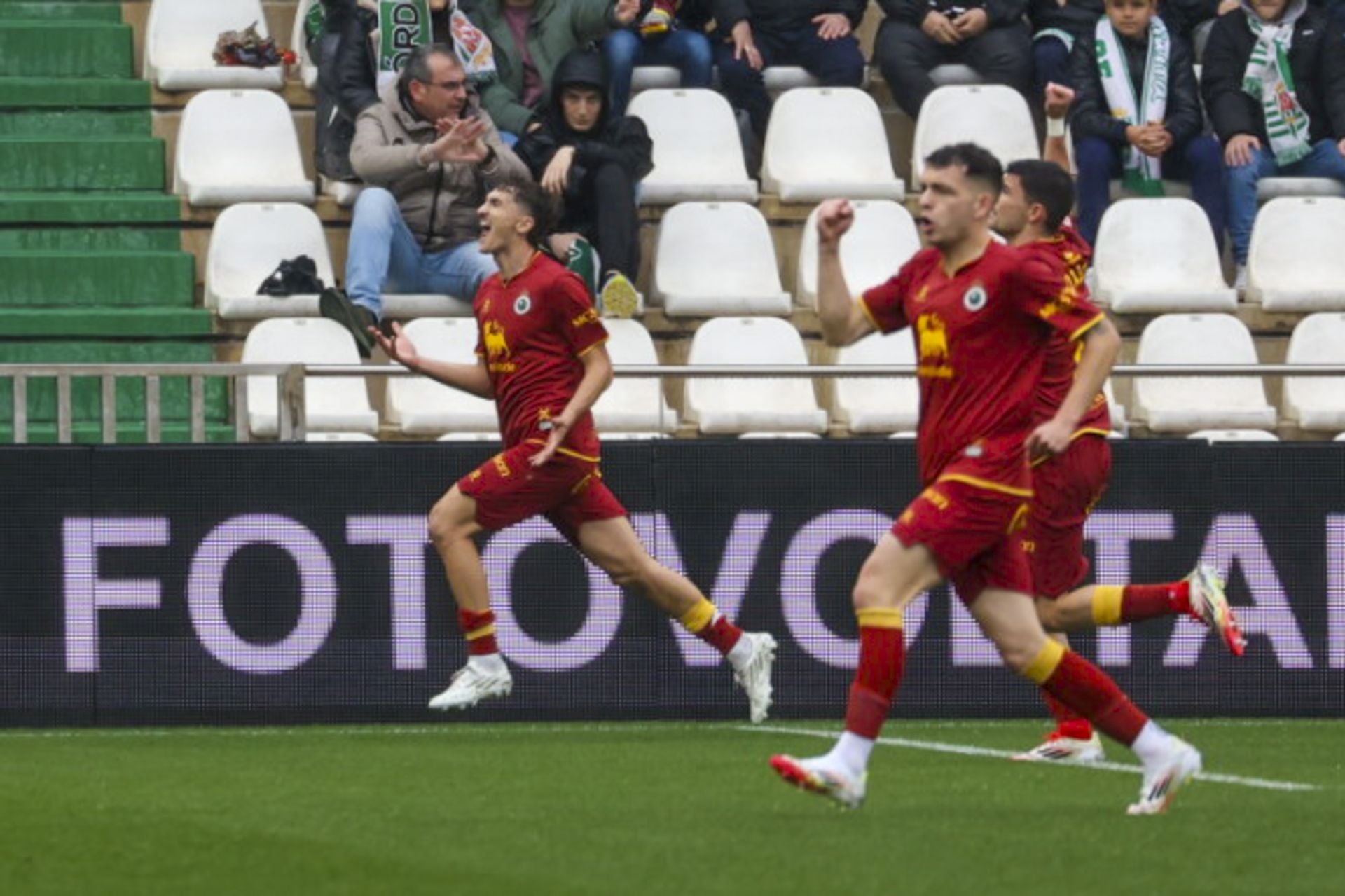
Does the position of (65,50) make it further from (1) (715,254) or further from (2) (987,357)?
(2) (987,357)

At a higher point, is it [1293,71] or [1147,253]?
[1293,71]

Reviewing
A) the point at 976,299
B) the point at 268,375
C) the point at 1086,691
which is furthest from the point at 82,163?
the point at 1086,691

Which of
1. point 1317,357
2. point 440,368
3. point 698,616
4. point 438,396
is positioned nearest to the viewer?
point 440,368

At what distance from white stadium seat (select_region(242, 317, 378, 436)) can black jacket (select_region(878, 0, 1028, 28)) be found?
167 inches

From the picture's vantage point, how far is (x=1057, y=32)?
17.7 m

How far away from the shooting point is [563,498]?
1240 cm

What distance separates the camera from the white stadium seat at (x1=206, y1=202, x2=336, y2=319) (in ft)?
52.0

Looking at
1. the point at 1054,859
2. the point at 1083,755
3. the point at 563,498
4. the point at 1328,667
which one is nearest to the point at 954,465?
the point at 1054,859

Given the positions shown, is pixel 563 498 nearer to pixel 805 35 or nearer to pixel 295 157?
pixel 295 157

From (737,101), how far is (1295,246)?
128 inches

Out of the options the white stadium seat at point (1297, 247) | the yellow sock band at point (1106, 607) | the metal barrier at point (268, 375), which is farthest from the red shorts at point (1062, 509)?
the white stadium seat at point (1297, 247)

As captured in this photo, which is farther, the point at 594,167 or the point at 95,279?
the point at 95,279

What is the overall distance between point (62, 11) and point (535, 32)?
117 inches

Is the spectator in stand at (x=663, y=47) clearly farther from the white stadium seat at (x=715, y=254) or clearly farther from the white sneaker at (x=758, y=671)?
the white sneaker at (x=758, y=671)
